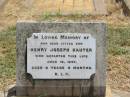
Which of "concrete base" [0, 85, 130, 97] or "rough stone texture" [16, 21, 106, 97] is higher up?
"rough stone texture" [16, 21, 106, 97]

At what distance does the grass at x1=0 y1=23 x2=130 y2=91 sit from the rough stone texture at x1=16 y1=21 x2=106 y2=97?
1.21 meters

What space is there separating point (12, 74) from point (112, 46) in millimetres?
2209

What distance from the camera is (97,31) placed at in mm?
5879

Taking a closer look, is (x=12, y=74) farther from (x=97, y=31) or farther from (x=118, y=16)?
(x=118, y=16)

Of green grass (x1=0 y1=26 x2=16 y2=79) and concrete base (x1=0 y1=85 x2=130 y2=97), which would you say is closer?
concrete base (x1=0 y1=85 x2=130 y2=97)

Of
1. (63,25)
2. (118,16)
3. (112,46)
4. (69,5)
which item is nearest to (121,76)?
(112,46)

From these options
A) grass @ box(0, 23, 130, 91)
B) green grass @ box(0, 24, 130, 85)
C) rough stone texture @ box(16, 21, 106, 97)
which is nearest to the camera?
rough stone texture @ box(16, 21, 106, 97)

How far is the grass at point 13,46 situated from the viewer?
A: 25.4 feet

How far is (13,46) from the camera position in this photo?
910 cm

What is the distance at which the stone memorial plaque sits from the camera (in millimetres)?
5867

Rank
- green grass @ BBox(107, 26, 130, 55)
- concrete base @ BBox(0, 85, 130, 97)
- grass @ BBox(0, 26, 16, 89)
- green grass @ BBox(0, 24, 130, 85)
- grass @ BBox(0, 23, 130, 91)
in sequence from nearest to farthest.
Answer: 1. concrete base @ BBox(0, 85, 130, 97)
2. grass @ BBox(0, 26, 16, 89)
3. grass @ BBox(0, 23, 130, 91)
4. green grass @ BBox(0, 24, 130, 85)
5. green grass @ BBox(107, 26, 130, 55)

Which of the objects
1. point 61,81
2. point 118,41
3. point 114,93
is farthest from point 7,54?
point 61,81

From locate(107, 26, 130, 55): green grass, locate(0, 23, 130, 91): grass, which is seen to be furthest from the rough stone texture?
locate(107, 26, 130, 55): green grass

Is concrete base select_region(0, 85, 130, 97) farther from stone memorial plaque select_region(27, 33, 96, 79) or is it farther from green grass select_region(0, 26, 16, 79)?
green grass select_region(0, 26, 16, 79)
